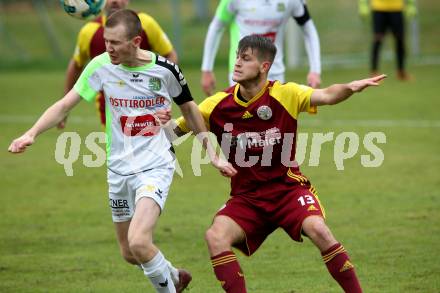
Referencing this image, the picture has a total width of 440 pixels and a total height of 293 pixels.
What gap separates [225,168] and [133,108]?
85 cm

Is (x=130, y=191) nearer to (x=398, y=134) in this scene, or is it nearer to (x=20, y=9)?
(x=398, y=134)

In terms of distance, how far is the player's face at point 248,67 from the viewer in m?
7.00

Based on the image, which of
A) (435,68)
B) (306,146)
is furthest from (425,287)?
(435,68)

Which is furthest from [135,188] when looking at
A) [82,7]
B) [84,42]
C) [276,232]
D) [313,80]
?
[313,80]

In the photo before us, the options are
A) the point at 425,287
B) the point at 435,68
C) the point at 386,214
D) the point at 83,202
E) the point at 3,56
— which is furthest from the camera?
the point at 3,56

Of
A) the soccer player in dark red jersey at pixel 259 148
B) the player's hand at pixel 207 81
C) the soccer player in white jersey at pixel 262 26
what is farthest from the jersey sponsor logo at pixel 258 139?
the player's hand at pixel 207 81

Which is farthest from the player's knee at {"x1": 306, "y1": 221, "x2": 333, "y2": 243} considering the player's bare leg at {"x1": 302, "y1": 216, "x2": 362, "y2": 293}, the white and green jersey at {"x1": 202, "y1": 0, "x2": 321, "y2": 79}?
the white and green jersey at {"x1": 202, "y1": 0, "x2": 321, "y2": 79}

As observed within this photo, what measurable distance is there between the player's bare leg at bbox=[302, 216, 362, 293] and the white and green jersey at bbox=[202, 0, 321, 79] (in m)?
3.71

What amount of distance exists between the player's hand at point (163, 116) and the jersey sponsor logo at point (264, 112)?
66cm

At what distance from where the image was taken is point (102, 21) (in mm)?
9289

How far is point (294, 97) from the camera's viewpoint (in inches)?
276

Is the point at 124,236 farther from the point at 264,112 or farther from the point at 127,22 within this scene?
the point at 127,22

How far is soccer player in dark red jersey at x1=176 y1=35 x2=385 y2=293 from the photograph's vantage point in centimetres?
684

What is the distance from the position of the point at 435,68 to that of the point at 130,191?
1810 centimetres
